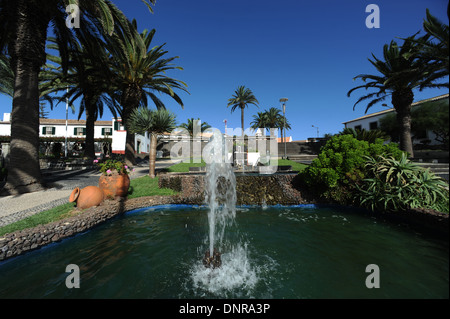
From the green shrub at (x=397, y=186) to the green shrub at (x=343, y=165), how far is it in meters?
0.32

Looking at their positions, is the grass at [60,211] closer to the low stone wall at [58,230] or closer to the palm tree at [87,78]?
the low stone wall at [58,230]

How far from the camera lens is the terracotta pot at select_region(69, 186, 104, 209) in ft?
20.6

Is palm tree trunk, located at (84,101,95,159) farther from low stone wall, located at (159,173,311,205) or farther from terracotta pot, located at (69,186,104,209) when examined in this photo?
terracotta pot, located at (69,186,104,209)

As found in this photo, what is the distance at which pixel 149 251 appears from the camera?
14.3ft

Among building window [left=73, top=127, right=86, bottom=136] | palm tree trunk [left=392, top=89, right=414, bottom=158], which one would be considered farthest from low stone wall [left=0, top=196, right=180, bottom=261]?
building window [left=73, top=127, right=86, bottom=136]

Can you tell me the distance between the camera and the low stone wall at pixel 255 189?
873cm

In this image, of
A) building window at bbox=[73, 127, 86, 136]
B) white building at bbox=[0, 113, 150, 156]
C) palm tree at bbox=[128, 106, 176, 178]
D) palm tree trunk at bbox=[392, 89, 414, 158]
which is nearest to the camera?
palm tree at bbox=[128, 106, 176, 178]

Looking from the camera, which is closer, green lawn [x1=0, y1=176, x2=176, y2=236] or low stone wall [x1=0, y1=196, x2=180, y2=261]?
low stone wall [x1=0, y1=196, x2=180, y2=261]

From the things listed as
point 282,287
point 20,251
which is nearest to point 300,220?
point 282,287

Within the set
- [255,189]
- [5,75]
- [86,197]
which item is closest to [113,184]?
[86,197]

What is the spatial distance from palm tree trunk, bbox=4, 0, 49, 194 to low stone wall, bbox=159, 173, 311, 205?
224 inches

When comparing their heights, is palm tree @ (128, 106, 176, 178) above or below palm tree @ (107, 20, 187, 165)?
below

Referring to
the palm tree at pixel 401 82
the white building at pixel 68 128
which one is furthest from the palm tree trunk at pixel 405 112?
the white building at pixel 68 128
